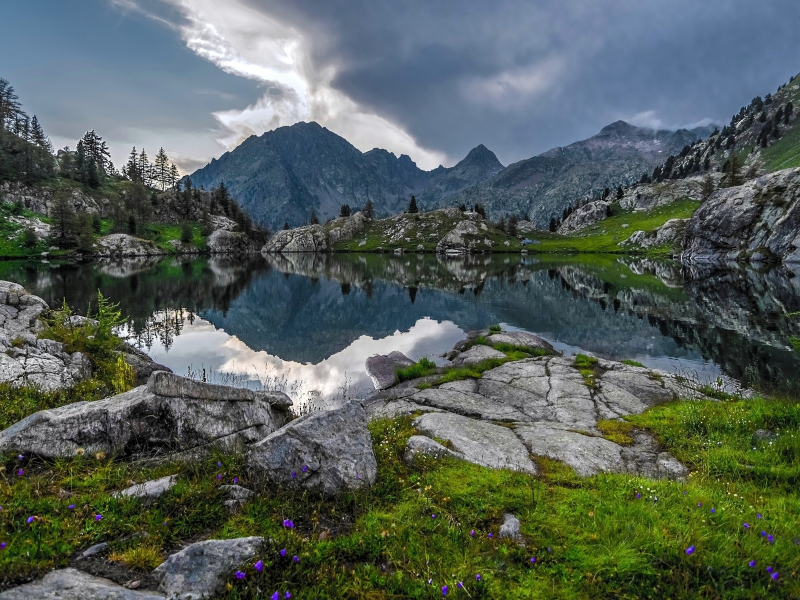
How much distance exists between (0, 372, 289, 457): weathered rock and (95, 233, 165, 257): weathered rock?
157472 millimetres

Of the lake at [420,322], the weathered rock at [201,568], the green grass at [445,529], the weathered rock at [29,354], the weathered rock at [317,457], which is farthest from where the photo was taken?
the lake at [420,322]

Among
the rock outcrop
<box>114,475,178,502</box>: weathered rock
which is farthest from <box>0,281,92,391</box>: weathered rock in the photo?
the rock outcrop

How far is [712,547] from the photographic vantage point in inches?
231

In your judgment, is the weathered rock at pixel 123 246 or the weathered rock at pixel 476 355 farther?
the weathered rock at pixel 123 246

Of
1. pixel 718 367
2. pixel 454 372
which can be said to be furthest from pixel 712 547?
pixel 718 367

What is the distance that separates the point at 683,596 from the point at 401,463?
18.4 ft

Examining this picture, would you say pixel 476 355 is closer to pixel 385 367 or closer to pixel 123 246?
pixel 385 367

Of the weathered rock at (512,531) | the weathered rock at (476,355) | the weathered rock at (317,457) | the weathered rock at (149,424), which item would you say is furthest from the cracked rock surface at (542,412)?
the weathered rock at (149,424)

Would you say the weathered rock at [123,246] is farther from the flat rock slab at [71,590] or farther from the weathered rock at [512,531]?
the weathered rock at [512,531]

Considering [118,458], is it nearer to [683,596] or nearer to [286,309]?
[683,596]

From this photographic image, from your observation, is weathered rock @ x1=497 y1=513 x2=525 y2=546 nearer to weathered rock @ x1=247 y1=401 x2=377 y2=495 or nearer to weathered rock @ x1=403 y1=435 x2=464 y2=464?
weathered rock @ x1=247 y1=401 x2=377 y2=495

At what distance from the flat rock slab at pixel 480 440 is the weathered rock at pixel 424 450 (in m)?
0.57

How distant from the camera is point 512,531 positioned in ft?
21.7

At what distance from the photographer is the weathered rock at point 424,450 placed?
9587 mm
